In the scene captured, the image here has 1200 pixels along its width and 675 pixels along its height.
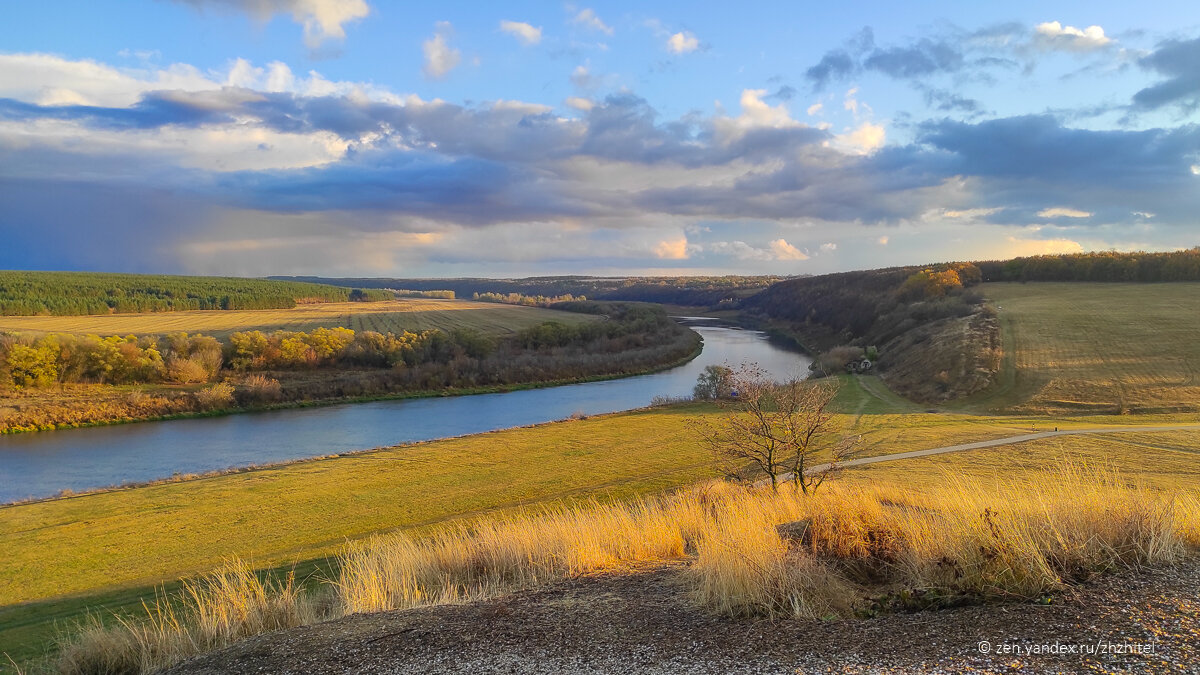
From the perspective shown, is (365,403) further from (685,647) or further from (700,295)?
(700,295)

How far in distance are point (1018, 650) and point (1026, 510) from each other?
249cm

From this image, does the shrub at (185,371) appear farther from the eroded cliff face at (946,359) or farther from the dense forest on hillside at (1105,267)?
the dense forest on hillside at (1105,267)

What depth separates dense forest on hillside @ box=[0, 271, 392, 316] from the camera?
8569 centimetres

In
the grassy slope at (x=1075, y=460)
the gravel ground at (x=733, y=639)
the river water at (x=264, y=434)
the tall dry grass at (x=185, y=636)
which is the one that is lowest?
the river water at (x=264, y=434)

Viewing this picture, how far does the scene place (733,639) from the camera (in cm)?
459

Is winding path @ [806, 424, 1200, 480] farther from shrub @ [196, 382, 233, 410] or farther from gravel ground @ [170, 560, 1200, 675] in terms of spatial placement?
shrub @ [196, 382, 233, 410]

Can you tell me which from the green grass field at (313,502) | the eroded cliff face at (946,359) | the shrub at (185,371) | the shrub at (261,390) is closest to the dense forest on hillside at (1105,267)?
the eroded cliff face at (946,359)

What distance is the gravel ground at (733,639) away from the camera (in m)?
3.77

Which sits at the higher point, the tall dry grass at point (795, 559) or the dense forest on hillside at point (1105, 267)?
the dense forest on hillside at point (1105, 267)

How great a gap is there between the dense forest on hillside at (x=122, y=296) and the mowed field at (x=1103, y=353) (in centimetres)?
11051

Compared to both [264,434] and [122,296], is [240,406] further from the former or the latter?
[122,296]

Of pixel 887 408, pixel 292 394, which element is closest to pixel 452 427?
pixel 292 394

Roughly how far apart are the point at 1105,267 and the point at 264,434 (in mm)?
97577

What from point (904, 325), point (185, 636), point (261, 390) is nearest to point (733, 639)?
point (185, 636)
